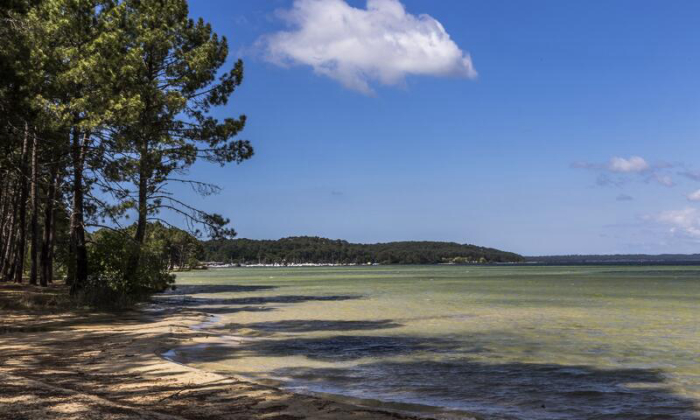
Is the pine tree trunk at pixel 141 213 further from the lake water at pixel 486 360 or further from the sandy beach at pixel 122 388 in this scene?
the sandy beach at pixel 122 388

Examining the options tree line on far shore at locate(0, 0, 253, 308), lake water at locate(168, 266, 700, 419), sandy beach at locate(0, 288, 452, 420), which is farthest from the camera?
tree line on far shore at locate(0, 0, 253, 308)

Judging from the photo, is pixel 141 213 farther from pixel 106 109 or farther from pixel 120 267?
pixel 106 109

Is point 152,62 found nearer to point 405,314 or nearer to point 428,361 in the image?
point 405,314

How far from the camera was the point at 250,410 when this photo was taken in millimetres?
7523

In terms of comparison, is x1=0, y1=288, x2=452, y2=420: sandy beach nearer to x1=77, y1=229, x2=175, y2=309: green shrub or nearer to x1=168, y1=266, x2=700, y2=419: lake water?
x1=168, y1=266, x2=700, y2=419: lake water

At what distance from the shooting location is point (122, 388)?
333 inches

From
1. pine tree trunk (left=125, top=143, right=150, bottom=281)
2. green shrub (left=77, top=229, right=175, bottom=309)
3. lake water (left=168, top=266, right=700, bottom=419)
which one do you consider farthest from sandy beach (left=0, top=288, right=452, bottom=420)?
green shrub (left=77, top=229, right=175, bottom=309)

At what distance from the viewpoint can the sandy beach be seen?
22.5ft

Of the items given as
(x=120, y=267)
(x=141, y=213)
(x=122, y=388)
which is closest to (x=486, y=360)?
(x=122, y=388)

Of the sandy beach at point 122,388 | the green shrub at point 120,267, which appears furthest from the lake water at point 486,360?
the green shrub at point 120,267

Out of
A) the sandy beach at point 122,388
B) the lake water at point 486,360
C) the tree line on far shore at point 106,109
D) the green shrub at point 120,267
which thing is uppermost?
the tree line on far shore at point 106,109

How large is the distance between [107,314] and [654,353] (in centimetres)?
1724

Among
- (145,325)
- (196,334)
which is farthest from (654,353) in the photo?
(145,325)

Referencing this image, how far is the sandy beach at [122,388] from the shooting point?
22.5 ft
